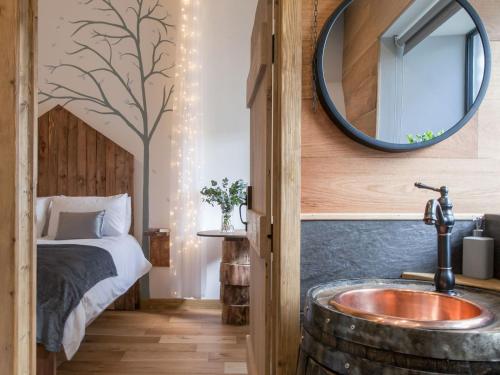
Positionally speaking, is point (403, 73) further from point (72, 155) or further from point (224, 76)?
point (72, 155)

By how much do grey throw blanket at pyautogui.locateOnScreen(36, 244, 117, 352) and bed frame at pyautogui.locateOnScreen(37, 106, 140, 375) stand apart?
1226 mm

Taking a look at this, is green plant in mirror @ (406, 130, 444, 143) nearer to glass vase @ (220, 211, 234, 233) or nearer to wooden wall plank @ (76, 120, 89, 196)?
glass vase @ (220, 211, 234, 233)

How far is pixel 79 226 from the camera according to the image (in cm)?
395

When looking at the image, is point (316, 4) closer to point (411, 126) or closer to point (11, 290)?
point (411, 126)

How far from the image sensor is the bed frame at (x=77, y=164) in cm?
442

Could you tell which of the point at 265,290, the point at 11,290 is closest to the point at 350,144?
the point at 265,290

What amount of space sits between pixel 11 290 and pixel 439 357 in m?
1.39

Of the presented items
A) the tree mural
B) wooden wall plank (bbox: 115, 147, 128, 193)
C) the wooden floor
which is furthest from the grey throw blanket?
the tree mural

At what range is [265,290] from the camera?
5.31 ft

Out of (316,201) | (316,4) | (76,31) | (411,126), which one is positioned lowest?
(316,201)

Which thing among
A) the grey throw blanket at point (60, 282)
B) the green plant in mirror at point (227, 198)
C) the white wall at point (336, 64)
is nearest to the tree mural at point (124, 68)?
the green plant in mirror at point (227, 198)

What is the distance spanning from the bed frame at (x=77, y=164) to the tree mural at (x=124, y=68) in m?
0.19

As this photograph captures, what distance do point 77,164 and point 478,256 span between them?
390cm

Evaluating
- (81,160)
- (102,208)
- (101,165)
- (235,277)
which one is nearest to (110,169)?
(101,165)
